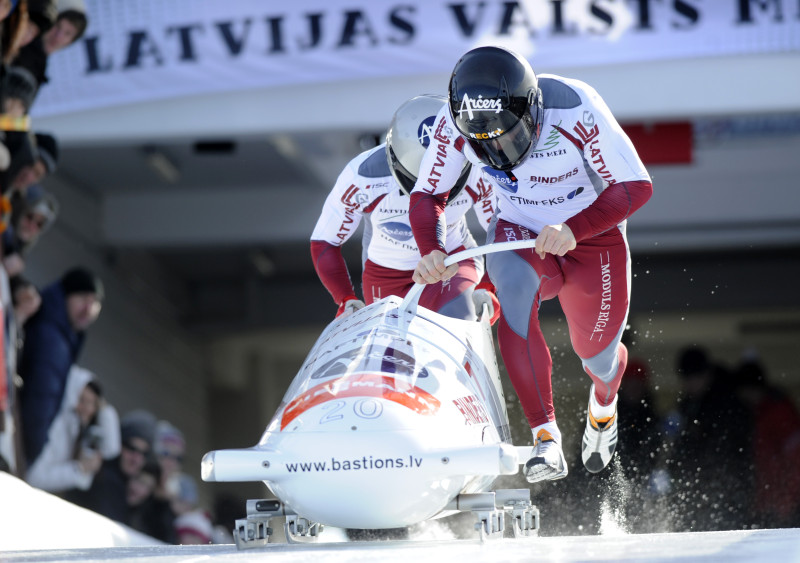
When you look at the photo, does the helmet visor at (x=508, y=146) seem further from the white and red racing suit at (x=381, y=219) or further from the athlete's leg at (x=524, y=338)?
the white and red racing suit at (x=381, y=219)

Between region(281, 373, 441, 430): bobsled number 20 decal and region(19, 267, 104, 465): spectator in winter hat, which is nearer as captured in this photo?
region(281, 373, 441, 430): bobsled number 20 decal


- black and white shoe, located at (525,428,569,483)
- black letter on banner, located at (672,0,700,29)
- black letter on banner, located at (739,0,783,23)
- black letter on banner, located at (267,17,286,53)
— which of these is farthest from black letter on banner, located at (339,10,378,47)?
black and white shoe, located at (525,428,569,483)

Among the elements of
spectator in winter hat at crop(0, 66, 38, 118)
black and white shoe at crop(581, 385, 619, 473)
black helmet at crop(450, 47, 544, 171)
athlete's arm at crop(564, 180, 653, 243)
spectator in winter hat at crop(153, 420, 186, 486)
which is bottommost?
spectator in winter hat at crop(153, 420, 186, 486)

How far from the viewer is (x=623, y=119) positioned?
7145 mm

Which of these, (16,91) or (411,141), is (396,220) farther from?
(16,91)

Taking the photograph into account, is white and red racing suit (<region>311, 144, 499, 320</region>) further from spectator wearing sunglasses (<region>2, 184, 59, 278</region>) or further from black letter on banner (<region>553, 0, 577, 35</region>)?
black letter on banner (<region>553, 0, 577, 35</region>)

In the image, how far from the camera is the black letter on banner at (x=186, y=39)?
6801mm

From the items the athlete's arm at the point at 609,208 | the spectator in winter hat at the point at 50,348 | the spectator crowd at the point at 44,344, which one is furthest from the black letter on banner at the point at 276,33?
the athlete's arm at the point at 609,208

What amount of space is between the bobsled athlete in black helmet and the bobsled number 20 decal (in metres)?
0.43

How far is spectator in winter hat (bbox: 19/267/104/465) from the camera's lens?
573cm

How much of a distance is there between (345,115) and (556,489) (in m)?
3.36

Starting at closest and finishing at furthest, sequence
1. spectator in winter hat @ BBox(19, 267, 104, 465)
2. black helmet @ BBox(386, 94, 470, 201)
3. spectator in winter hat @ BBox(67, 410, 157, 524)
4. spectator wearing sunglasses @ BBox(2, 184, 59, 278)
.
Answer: black helmet @ BBox(386, 94, 470, 201) → spectator wearing sunglasses @ BBox(2, 184, 59, 278) → spectator in winter hat @ BBox(19, 267, 104, 465) → spectator in winter hat @ BBox(67, 410, 157, 524)

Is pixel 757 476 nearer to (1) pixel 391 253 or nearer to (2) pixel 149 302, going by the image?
(1) pixel 391 253

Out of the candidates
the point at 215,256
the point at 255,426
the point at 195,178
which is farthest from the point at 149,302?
the point at 255,426
